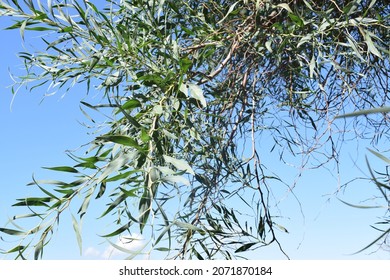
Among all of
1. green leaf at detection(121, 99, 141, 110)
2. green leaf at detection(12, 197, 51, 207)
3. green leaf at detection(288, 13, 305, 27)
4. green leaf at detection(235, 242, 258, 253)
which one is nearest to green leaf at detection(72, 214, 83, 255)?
green leaf at detection(12, 197, 51, 207)

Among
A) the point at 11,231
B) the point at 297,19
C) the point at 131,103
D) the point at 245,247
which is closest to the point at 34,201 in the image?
the point at 11,231

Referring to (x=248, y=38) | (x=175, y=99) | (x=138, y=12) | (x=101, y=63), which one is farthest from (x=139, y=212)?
(x=138, y=12)

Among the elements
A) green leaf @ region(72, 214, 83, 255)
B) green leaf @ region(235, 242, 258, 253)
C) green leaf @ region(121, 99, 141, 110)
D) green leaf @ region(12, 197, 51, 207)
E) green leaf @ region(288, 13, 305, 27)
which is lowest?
green leaf @ region(72, 214, 83, 255)

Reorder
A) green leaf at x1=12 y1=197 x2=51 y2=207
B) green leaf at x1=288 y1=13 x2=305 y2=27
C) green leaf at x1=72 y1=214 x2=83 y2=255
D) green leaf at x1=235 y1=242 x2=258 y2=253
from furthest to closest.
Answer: green leaf at x1=235 y1=242 x2=258 y2=253 → green leaf at x1=288 y1=13 x2=305 y2=27 → green leaf at x1=12 y1=197 x2=51 y2=207 → green leaf at x1=72 y1=214 x2=83 y2=255

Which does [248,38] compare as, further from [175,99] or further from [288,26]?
[175,99]

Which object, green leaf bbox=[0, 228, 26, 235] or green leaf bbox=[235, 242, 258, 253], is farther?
green leaf bbox=[235, 242, 258, 253]

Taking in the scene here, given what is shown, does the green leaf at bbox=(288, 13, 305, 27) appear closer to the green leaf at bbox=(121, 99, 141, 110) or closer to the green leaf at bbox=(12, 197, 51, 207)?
the green leaf at bbox=(121, 99, 141, 110)

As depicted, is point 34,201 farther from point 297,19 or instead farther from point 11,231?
point 297,19

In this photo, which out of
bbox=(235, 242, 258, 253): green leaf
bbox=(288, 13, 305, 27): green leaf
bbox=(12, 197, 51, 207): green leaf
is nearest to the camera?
bbox=(12, 197, 51, 207): green leaf

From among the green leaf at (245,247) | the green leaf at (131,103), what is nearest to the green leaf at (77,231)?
the green leaf at (131,103)

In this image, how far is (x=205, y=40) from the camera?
1717 millimetres

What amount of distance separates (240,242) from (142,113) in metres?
0.56

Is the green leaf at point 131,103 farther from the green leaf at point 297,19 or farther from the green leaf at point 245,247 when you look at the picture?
the green leaf at point 245,247

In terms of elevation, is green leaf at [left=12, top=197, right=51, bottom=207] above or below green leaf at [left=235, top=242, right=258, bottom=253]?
below
